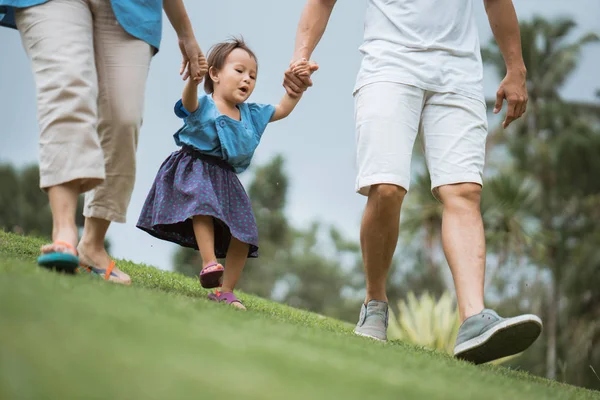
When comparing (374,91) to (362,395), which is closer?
(362,395)

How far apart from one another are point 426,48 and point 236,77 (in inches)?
51.1

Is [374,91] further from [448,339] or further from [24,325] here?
[448,339]

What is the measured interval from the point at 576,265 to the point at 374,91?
Answer: 80.1ft

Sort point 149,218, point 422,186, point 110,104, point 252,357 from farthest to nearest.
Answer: point 422,186, point 149,218, point 110,104, point 252,357

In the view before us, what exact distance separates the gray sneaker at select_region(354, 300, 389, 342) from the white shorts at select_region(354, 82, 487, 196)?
0.54 m

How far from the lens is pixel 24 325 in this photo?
1707mm

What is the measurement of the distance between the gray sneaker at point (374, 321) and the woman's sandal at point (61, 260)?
134 cm

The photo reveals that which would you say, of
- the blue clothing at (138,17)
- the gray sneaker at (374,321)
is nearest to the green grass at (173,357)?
the gray sneaker at (374,321)

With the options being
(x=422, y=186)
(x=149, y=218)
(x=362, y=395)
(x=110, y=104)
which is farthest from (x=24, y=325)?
(x=422, y=186)

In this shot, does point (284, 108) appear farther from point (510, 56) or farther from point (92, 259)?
point (92, 259)

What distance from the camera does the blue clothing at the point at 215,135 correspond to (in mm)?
4219

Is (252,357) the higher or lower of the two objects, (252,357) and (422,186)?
the higher

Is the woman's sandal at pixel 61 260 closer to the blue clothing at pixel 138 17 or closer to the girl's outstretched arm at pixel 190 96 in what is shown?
the blue clothing at pixel 138 17

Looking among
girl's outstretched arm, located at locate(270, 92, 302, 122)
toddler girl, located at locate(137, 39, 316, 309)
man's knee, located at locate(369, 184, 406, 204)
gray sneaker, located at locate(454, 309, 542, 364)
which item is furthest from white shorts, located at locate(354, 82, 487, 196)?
girl's outstretched arm, located at locate(270, 92, 302, 122)
